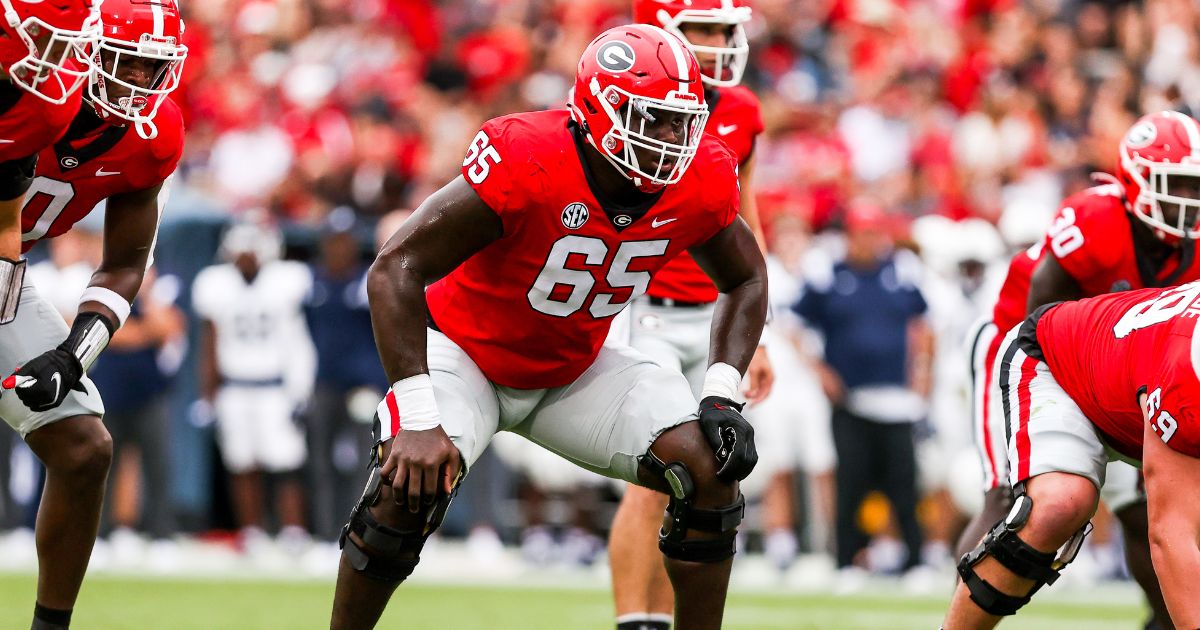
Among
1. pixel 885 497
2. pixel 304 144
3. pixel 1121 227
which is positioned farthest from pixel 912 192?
pixel 1121 227

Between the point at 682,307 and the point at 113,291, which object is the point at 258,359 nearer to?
the point at 682,307

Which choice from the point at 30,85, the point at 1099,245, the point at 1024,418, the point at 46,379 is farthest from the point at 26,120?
the point at 1099,245

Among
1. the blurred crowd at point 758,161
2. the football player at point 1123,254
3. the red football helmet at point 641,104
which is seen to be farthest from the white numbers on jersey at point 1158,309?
the blurred crowd at point 758,161

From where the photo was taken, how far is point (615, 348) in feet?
16.2

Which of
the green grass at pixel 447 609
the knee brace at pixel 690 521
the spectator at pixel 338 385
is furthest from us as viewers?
the spectator at pixel 338 385

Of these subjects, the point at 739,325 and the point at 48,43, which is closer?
the point at 48,43

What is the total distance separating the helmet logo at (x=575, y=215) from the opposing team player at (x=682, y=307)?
1234mm

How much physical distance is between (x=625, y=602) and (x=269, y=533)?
18.9ft

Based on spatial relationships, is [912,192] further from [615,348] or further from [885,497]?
[615,348]

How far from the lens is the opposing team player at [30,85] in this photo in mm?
4285

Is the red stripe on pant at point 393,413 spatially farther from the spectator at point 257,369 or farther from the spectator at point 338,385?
the spectator at point 257,369

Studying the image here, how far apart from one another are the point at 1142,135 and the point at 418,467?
8.94ft

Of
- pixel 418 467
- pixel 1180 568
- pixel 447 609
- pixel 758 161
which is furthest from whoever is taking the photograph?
pixel 758 161

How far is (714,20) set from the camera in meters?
5.63
